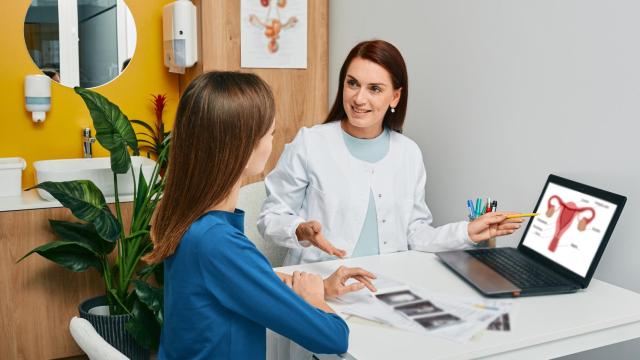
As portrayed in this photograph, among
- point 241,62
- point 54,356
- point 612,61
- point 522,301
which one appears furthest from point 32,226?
point 612,61

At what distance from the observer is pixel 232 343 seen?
1147 millimetres

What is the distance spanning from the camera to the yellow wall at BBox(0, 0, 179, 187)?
285 cm

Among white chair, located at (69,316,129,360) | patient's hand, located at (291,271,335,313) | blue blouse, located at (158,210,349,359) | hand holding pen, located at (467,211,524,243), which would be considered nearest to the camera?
white chair, located at (69,316,129,360)

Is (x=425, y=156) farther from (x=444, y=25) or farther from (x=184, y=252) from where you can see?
(x=184, y=252)

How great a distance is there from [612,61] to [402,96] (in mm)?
661

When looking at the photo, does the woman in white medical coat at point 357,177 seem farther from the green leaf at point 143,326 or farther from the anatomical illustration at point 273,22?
the anatomical illustration at point 273,22

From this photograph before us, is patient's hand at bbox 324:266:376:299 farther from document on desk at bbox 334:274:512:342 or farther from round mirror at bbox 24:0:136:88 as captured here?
round mirror at bbox 24:0:136:88

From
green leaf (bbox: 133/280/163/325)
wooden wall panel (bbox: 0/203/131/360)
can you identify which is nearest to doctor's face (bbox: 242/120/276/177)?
green leaf (bbox: 133/280/163/325)

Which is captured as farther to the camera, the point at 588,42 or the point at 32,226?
the point at 32,226

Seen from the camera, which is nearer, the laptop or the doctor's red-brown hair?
the laptop

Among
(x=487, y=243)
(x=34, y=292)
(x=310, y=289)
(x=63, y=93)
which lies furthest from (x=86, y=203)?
(x=487, y=243)

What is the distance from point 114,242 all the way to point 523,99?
5.27 feet

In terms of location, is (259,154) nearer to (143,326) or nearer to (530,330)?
(530,330)

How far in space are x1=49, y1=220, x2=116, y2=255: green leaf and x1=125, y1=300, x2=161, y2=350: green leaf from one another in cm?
27
